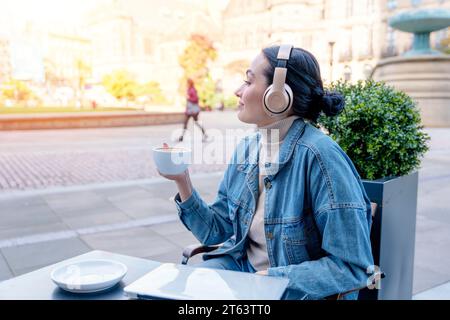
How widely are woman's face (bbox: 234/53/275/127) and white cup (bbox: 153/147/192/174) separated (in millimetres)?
316

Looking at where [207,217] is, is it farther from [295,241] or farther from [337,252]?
[337,252]

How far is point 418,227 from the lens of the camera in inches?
188

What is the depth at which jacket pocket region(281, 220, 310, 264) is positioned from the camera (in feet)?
5.51

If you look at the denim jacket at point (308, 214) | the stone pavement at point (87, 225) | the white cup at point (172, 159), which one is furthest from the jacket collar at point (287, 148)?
the stone pavement at point (87, 225)

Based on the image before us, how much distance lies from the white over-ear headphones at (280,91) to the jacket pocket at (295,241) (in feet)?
1.44

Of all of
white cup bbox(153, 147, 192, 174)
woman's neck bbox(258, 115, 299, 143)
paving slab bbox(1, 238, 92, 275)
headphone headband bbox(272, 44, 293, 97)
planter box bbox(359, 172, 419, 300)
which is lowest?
paving slab bbox(1, 238, 92, 275)

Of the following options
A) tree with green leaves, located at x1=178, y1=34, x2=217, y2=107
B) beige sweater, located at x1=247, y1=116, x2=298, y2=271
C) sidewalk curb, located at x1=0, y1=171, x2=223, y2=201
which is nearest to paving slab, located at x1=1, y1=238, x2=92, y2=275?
sidewalk curb, located at x1=0, y1=171, x2=223, y2=201

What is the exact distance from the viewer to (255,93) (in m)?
1.81

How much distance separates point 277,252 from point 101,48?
67.2 metres

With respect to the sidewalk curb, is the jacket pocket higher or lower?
higher

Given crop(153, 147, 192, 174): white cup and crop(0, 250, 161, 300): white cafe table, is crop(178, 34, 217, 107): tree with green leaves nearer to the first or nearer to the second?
crop(153, 147, 192, 174): white cup

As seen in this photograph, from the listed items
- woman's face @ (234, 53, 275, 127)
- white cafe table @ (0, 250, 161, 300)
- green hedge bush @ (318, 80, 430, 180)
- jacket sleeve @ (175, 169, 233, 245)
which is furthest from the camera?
green hedge bush @ (318, 80, 430, 180)

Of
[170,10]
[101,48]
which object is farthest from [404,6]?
[170,10]
